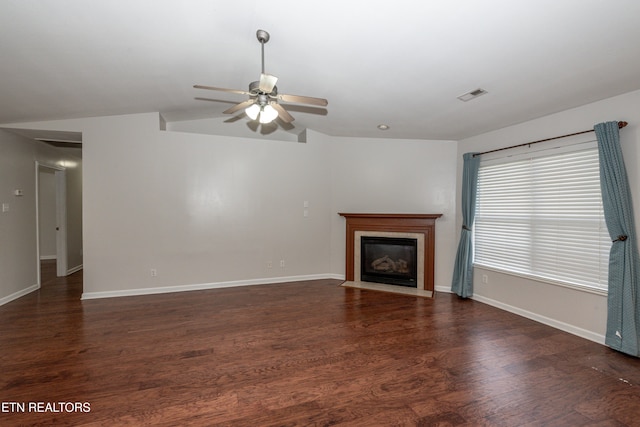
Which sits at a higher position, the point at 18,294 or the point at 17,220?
the point at 17,220

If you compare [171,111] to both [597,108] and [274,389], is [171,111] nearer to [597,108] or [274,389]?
A: [274,389]

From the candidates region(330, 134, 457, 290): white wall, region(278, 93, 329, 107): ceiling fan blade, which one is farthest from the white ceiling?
region(330, 134, 457, 290): white wall

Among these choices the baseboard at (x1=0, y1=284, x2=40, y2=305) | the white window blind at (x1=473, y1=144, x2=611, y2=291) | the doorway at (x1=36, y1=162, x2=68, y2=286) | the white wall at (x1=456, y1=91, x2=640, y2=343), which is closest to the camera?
the white wall at (x1=456, y1=91, x2=640, y2=343)

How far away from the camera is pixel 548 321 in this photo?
3.42 meters

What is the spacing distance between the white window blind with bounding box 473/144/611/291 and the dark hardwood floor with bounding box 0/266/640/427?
0.73 meters

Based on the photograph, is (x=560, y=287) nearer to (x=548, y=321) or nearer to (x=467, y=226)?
(x=548, y=321)

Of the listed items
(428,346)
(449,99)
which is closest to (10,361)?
(428,346)

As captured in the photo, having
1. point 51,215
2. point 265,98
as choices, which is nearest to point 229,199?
point 265,98

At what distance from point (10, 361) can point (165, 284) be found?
6.79 ft

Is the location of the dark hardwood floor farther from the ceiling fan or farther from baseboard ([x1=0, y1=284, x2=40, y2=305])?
the ceiling fan

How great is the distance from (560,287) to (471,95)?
2432mm

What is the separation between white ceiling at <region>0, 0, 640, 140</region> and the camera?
74.6 inches

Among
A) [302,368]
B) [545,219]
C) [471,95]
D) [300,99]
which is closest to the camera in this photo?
[300,99]

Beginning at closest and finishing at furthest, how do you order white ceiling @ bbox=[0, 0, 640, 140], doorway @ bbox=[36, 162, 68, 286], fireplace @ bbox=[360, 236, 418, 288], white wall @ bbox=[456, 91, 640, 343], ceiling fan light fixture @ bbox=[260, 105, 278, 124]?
white ceiling @ bbox=[0, 0, 640, 140], ceiling fan light fixture @ bbox=[260, 105, 278, 124], white wall @ bbox=[456, 91, 640, 343], fireplace @ bbox=[360, 236, 418, 288], doorway @ bbox=[36, 162, 68, 286]
